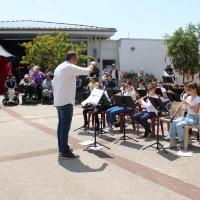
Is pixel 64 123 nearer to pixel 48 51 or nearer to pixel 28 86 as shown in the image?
pixel 28 86

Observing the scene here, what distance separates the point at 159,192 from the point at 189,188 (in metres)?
0.53

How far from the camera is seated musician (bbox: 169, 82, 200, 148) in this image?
8.66m

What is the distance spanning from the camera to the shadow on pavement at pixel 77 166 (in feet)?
23.5

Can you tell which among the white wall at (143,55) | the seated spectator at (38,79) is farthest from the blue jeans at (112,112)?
the white wall at (143,55)

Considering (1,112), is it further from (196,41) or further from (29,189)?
(196,41)

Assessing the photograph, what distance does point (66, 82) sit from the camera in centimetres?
793

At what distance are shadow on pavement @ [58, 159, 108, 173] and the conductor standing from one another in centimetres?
26

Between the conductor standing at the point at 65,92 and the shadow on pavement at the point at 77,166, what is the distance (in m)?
0.26

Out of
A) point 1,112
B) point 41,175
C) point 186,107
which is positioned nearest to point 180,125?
point 186,107

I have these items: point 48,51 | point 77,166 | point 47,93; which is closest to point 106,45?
point 48,51

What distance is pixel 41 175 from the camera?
6879 mm

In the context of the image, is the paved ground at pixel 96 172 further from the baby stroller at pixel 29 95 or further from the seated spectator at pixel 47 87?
the baby stroller at pixel 29 95

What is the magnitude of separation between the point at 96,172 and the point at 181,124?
8.38 ft

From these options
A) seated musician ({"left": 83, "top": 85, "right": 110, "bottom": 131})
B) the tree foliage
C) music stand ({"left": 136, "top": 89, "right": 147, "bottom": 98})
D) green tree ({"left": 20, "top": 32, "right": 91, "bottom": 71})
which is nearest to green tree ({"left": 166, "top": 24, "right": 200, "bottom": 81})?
the tree foliage
